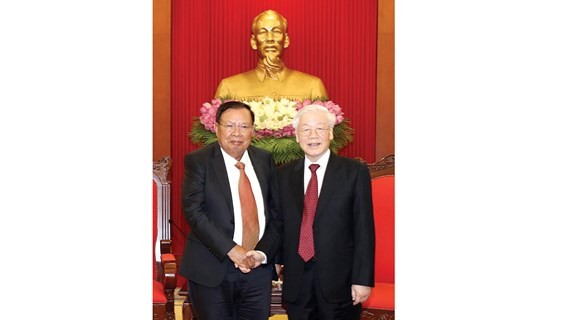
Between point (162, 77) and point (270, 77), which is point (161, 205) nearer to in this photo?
point (270, 77)

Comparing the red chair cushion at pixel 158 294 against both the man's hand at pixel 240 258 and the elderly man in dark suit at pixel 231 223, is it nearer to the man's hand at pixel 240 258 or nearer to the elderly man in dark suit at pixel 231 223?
the elderly man in dark suit at pixel 231 223

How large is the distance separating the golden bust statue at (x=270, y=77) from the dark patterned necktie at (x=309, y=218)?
102 inches

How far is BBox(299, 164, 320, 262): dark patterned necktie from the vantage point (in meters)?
2.04

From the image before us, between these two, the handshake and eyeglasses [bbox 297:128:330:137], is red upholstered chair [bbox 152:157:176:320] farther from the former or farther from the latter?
eyeglasses [bbox 297:128:330:137]

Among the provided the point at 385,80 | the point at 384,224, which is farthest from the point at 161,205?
the point at 385,80

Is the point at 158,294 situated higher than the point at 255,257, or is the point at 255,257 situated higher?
the point at 255,257

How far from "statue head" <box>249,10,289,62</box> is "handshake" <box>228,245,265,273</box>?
284cm

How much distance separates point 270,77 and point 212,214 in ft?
9.26

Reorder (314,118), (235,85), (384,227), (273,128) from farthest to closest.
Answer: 1. (235,85)
2. (273,128)
3. (384,227)
4. (314,118)

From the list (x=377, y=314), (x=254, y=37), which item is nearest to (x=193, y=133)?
(x=377, y=314)

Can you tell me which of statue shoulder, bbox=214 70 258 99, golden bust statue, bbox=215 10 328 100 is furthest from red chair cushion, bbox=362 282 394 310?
statue shoulder, bbox=214 70 258 99

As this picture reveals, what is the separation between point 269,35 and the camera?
15.4 feet
